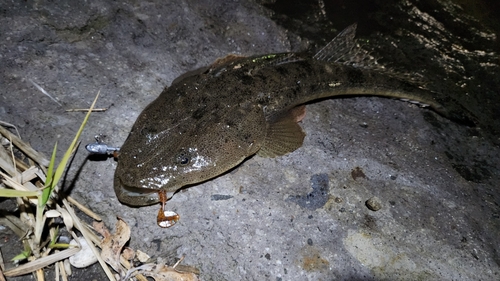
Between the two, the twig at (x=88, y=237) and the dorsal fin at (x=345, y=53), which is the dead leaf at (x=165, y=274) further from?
the dorsal fin at (x=345, y=53)

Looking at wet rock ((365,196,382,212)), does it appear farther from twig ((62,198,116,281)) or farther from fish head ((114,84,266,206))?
twig ((62,198,116,281))

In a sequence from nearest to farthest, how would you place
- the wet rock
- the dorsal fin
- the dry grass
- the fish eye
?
the dry grass, the fish eye, the wet rock, the dorsal fin

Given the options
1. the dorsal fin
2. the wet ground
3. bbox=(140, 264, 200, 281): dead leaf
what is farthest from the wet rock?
the dorsal fin

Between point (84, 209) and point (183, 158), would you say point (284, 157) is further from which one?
point (84, 209)

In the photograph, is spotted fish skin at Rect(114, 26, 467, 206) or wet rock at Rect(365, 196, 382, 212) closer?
spotted fish skin at Rect(114, 26, 467, 206)

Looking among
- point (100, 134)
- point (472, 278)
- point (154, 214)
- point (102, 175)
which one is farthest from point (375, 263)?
point (100, 134)

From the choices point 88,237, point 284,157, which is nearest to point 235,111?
point 284,157

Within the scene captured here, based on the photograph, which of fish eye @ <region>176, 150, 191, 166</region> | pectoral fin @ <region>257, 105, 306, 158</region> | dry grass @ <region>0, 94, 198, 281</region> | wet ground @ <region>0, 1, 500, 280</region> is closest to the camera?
dry grass @ <region>0, 94, 198, 281</region>
